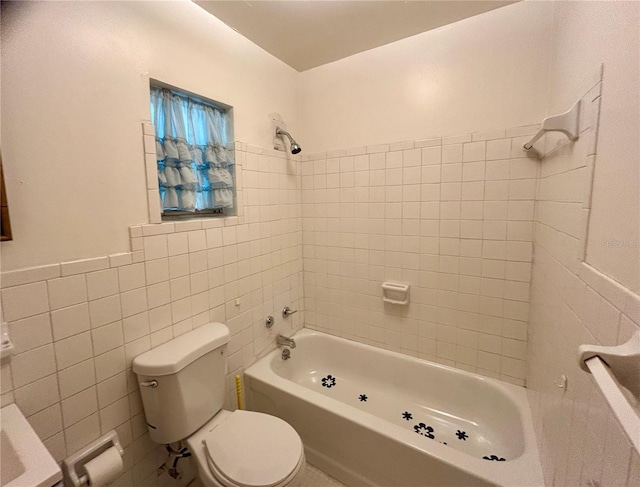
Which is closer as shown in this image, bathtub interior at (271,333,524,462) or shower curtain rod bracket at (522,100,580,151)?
shower curtain rod bracket at (522,100,580,151)

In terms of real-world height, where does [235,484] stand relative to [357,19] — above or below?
below

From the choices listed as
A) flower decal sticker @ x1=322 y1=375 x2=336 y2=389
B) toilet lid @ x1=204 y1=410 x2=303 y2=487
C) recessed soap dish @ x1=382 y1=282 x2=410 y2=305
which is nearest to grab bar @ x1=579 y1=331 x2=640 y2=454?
toilet lid @ x1=204 y1=410 x2=303 y2=487

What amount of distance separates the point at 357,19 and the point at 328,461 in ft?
8.32

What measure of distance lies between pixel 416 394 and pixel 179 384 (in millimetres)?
1546

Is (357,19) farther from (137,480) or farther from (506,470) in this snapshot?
(137,480)

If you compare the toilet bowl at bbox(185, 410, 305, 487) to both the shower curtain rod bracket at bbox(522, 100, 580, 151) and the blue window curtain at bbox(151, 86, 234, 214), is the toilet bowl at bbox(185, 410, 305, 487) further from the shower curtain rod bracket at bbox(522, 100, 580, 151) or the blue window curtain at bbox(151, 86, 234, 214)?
the shower curtain rod bracket at bbox(522, 100, 580, 151)

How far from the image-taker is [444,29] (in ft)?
5.55

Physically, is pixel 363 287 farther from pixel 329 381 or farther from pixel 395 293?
pixel 329 381

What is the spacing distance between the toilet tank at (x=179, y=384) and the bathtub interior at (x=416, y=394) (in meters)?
A: 0.66

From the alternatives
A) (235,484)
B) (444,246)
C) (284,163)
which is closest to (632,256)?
(444,246)

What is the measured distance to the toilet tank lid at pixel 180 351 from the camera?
118 cm

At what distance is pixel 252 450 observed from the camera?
1.22m

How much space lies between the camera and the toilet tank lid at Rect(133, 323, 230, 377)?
1184 mm

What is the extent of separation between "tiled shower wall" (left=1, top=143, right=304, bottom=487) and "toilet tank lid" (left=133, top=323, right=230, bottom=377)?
0.06 m
